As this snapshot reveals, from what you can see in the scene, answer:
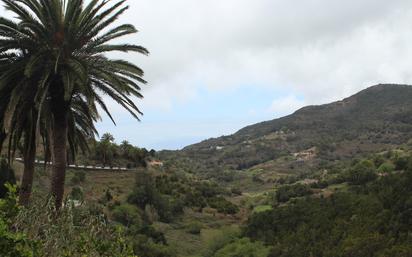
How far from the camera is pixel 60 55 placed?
1309 centimetres

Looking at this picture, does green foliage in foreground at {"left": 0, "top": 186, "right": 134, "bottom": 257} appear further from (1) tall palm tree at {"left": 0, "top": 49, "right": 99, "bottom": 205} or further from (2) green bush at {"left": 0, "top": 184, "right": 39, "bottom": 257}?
(1) tall palm tree at {"left": 0, "top": 49, "right": 99, "bottom": 205}

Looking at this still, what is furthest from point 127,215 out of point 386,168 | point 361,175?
point 386,168

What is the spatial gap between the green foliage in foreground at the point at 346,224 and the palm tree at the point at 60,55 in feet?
146

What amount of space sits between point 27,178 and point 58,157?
2.35 m

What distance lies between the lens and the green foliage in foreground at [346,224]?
57281mm

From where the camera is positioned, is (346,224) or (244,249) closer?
(346,224)

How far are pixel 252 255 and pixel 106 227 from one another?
6578 centimetres

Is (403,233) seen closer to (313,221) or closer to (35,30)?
(313,221)

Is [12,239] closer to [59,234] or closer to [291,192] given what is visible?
[59,234]

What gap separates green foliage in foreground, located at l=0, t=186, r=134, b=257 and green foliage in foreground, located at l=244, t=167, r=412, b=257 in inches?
1841

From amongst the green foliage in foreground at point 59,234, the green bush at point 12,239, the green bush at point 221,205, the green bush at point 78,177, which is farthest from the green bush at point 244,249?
the green bush at point 12,239

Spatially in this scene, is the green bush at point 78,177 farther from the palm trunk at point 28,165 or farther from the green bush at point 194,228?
the palm trunk at point 28,165

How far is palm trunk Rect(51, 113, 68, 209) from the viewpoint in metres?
13.0

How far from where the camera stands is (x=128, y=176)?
76.8 metres
